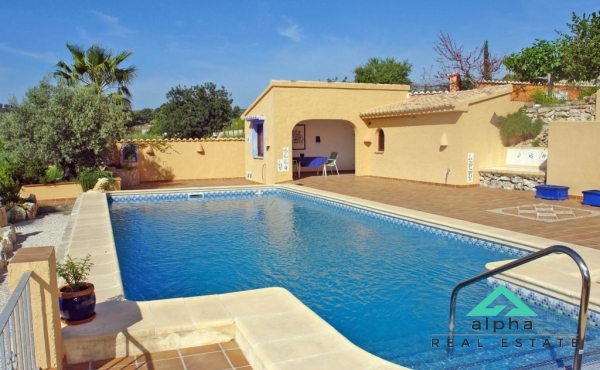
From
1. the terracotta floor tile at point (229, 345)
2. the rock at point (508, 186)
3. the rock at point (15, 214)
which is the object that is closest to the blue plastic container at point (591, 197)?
the rock at point (508, 186)

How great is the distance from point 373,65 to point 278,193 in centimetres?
2579

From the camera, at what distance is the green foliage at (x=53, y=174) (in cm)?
1636

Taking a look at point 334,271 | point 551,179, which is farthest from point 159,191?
point 551,179

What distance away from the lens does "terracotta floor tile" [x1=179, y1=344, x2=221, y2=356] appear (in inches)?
169

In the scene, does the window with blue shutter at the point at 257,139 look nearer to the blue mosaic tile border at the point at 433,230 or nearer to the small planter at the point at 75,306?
the blue mosaic tile border at the point at 433,230

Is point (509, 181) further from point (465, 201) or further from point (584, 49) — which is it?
point (584, 49)

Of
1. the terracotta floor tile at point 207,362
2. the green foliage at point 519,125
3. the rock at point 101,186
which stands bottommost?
the terracotta floor tile at point 207,362

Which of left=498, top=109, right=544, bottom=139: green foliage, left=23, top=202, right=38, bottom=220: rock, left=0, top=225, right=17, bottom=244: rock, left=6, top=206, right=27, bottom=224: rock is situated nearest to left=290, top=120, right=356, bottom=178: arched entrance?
left=498, top=109, right=544, bottom=139: green foliage

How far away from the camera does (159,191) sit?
1647 centimetres

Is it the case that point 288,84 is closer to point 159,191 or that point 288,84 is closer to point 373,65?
point 159,191

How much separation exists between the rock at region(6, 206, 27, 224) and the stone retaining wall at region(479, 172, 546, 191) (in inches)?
549

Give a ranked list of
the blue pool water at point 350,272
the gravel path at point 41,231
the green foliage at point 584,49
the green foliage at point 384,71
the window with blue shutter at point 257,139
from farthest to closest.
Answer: the green foliage at point 384,71
the green foliage at point 584,49
the window with blue shutter at point 257,139
the gravel path at point 41,231
the blue pool water at point 350,272

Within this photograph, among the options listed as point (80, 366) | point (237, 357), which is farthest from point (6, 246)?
point (237, 357)

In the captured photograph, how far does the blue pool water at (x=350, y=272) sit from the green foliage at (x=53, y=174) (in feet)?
16.5
